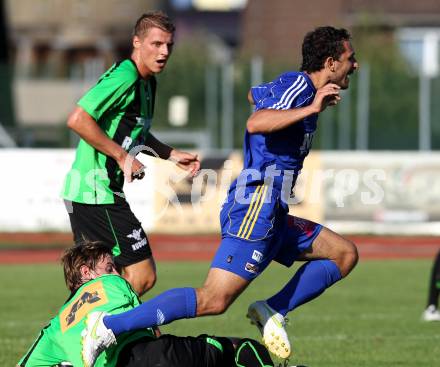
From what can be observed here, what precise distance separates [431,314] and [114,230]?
13.6 feet

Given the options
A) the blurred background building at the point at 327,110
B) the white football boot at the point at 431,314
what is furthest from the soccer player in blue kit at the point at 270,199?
the blurred background building at the point at 327,110

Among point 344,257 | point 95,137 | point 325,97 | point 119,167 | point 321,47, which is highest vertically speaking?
point 321,47

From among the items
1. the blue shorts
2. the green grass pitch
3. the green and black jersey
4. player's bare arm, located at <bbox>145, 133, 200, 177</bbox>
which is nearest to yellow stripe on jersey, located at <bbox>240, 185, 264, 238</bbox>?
the blue shorts

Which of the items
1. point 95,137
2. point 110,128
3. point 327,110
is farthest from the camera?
point 327,110

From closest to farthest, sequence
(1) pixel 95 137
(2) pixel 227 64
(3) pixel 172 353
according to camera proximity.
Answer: (3) pixel 172 353 → (1) pixel 95 137 → (2) pixel 227 64

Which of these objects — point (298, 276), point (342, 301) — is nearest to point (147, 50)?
point (298, 276)

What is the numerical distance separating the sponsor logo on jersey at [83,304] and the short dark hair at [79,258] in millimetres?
176

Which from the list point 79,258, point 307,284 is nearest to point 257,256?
point 307,284

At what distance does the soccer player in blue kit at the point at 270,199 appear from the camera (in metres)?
7.13

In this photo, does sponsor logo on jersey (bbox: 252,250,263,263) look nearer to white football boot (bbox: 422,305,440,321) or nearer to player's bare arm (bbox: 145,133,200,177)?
player's bare arm (bbox: 145,133,200,177)

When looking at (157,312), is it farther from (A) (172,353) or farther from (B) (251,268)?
(B) (251,268)

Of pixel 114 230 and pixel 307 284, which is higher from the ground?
pixel 114 230

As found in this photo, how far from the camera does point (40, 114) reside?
53.3 meters

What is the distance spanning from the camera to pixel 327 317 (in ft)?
39.6
